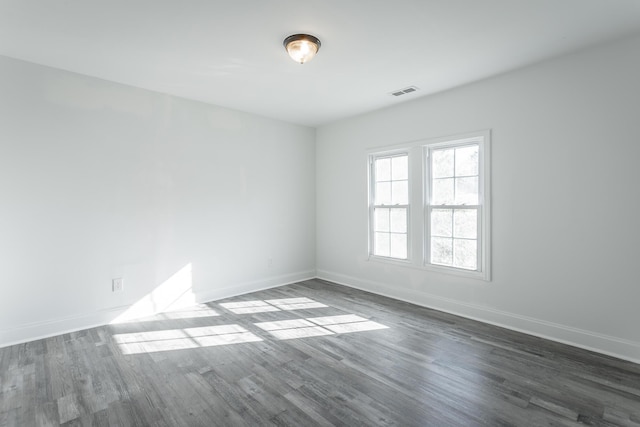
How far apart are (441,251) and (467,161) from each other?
45.0 inches

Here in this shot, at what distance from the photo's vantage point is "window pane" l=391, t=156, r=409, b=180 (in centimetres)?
429

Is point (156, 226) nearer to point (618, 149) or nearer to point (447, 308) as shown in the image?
point (447, 308)

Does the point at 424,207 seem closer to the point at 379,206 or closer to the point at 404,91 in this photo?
the point at 379,206

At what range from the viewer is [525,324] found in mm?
3172

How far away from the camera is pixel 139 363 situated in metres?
2.59

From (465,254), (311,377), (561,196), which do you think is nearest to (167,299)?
(311,377)

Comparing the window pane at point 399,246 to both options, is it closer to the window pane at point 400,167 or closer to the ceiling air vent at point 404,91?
the window pane at point 400,167

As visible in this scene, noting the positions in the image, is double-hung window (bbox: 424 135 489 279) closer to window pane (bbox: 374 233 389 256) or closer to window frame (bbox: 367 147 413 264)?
window frame (bbox: 367 147 413 264)

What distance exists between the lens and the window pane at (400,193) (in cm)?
430

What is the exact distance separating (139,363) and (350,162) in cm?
374

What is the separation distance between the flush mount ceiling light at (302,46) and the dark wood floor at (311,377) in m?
2.61

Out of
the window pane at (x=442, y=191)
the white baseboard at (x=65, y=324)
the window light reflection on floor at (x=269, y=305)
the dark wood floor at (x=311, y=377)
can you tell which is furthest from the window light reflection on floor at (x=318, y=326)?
the window pane at (x=442, y=191)

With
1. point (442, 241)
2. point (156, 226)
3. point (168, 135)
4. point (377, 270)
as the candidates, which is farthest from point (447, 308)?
point (168, 135)

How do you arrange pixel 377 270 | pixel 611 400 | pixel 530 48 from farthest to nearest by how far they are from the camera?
pixel 377 270, pixel 530 48, pixel 611 400
